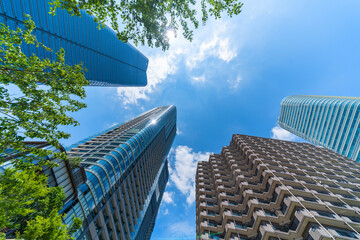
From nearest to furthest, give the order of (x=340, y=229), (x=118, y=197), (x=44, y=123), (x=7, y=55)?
(x=7, y=55) → (x=44, y=123) → (x=340, y=229) → (x=118, y=197)

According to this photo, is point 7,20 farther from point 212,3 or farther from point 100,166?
point 212,3

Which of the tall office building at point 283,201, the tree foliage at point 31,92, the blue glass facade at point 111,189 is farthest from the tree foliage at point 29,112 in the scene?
the tall office building at point 283,201

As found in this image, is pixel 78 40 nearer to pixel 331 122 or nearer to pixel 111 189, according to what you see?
pixel 111 189

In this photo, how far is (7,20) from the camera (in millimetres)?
35312

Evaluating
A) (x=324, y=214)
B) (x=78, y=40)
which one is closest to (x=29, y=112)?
(x=324, y=214)

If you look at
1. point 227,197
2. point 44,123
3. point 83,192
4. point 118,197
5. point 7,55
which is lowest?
point 118,197

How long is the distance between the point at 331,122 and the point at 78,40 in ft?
407

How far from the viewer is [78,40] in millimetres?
65062

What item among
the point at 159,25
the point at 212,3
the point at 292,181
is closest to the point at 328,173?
the point at 292,181

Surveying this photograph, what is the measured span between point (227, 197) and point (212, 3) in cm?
3231

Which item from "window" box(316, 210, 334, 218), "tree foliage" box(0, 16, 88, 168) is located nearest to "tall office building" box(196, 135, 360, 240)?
"window" box(316, 210, 334, 218)

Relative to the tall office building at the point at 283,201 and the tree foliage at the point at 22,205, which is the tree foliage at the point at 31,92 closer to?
the tree foliage at the point at 22,205

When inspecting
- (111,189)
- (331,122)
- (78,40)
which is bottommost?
(111,189)

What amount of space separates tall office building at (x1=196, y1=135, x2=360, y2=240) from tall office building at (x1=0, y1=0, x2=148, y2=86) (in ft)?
141
